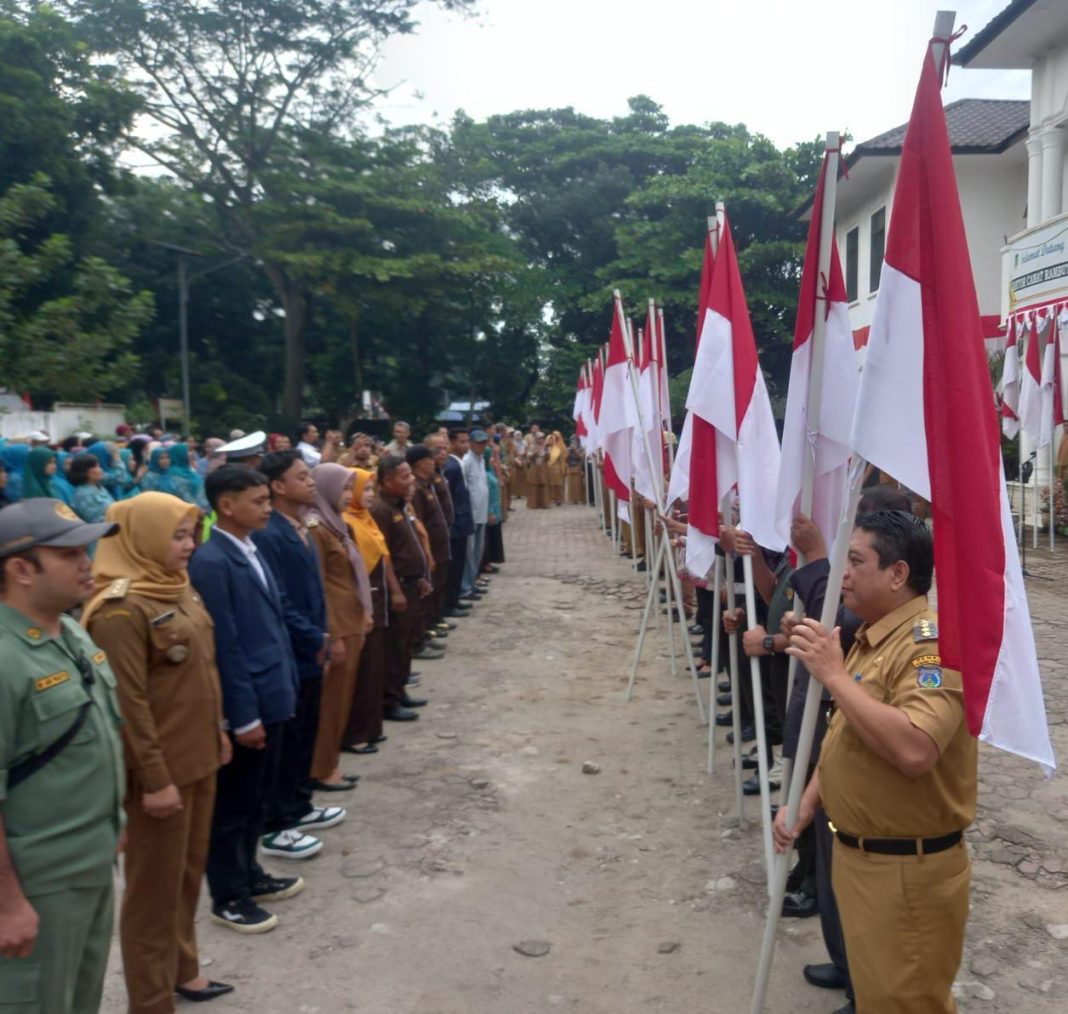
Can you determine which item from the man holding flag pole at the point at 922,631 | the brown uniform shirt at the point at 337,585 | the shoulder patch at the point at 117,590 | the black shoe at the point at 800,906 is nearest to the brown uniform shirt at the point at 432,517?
the brown uniform shirt at the point at 337,585

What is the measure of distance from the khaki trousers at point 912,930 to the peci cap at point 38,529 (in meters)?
2.13

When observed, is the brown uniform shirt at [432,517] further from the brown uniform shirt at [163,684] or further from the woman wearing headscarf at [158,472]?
the brown uniform shirt at [163,684]

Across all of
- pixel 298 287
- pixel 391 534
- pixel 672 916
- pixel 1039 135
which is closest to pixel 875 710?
pixel 672 916

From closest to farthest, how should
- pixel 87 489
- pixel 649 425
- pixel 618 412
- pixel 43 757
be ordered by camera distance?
pixel 43 757, pixel 649 425, pixel 618 412, pixel 87 489

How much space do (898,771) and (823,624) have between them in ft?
1.36

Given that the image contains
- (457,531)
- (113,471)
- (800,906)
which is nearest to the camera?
(800,906)

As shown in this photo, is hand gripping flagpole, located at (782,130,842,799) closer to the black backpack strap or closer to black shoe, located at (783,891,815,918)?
black shoe, located at (783,891,815,918)

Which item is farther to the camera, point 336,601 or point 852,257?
point 852,257

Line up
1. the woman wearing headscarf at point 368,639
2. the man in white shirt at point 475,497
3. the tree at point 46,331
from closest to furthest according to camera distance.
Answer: the woman wearing headscarf at point 368,639 < the man in white shirt at point 475,497 < the tree at point 46,331

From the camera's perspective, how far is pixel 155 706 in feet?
10.0

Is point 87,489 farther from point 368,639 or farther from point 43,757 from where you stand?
point 43,757

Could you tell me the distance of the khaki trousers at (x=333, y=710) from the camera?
17.1 feet

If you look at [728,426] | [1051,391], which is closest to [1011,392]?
[1051,391]

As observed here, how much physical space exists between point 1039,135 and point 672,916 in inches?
612
